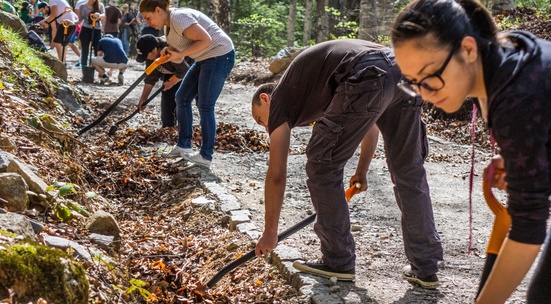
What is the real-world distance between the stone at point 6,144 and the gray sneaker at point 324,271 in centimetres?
256

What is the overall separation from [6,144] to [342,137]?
9.51 ft

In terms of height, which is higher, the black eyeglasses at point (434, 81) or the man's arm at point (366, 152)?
the black eyeglasses at point (434, 81)

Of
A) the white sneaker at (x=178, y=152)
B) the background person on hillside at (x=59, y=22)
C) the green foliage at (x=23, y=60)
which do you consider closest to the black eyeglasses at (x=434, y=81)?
the white sneaker at (x=178, y=152)

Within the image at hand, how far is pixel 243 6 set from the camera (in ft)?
84.1

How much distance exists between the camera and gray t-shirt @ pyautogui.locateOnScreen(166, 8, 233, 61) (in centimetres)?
639

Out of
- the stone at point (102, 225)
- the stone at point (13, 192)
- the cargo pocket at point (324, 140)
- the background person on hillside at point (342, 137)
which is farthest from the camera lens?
the stone at point (102, 225)

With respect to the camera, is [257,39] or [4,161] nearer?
[4,161]

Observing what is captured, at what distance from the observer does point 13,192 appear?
382cm

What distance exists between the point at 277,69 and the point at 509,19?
5057 millimetres

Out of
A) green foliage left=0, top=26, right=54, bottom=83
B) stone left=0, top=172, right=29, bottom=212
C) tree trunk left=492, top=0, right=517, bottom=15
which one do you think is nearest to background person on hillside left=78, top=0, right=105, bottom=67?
green foliage left=0, top=26, right=54, bottom=83

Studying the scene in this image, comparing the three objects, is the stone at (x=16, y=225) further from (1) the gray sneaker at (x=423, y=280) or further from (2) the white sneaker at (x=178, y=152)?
(2) the white sneaker at (x=178, y=152)

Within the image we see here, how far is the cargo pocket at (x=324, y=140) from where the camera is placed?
3.54 meters

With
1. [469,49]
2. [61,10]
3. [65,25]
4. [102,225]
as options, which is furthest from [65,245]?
[61,10]

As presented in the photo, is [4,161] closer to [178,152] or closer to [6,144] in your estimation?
[6,144]
